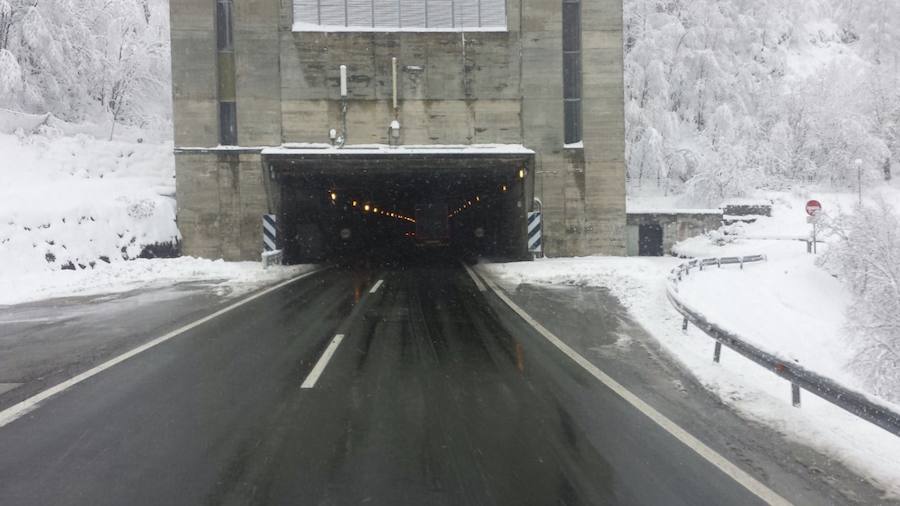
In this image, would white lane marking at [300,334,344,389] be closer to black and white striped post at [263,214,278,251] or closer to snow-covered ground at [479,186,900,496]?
snow-covered ground at [479,186,900,496]

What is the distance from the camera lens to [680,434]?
5488mm

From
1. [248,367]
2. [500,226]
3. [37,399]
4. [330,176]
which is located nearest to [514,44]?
[330,176]

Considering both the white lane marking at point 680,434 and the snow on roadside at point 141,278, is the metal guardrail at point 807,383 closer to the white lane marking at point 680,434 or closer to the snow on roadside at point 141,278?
the white lane marking at point 680,434

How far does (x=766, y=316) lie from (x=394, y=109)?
1476cm

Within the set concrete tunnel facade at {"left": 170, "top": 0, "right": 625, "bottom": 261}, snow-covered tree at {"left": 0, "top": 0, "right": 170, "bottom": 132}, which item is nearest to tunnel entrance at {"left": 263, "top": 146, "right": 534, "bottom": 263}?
concrete tunnel facade at {"left": 170, "top": 0, "right": 625, "bottom": 261}

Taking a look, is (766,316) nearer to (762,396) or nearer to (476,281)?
(476,281)

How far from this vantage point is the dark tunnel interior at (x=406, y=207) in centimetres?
2519

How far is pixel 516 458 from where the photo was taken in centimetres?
490

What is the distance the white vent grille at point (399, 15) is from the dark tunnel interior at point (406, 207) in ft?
17.2

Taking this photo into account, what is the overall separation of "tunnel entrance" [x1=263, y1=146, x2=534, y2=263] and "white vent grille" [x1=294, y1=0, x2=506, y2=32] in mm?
4724

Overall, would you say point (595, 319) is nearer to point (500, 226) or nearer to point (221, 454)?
point (221, 454)

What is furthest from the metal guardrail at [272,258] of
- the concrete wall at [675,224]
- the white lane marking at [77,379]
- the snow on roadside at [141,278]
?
the concrete wall at [675,224]

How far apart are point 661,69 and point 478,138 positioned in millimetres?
24085

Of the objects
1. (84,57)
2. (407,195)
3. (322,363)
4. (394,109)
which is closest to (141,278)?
(394,109)
